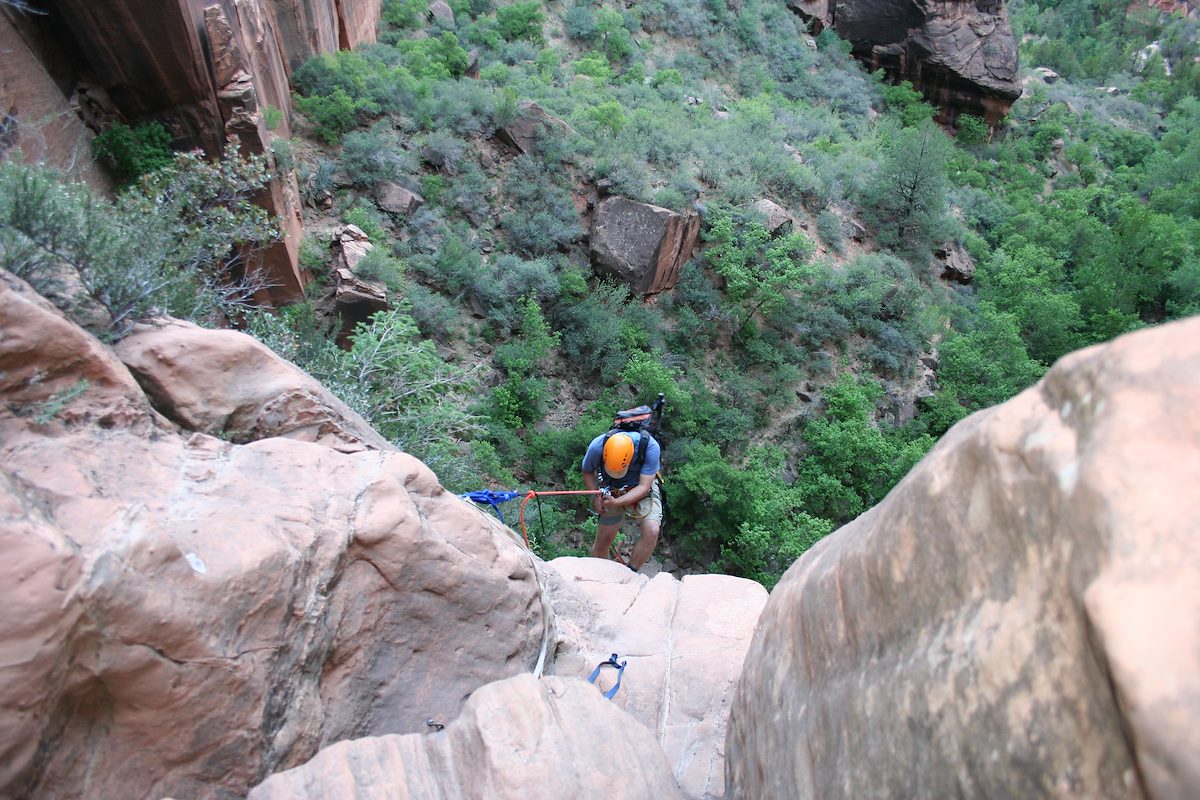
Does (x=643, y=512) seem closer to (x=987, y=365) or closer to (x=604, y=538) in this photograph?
(x=604, y=538)

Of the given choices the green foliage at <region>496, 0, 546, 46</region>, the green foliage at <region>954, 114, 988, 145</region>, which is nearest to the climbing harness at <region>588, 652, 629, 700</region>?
the green foliage at <region>496, 0, 546, 46</region>

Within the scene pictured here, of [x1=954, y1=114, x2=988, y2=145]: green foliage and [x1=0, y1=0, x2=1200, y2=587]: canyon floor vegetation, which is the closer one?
[x1=0, y1=0, x2=1200, y2=587]: canyon floor vegetation

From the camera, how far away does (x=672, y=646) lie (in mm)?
4742

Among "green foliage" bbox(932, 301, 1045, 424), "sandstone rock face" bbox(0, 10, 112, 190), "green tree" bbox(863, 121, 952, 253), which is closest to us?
"sandstone rock face" bbox(0, 10, 112, 190)

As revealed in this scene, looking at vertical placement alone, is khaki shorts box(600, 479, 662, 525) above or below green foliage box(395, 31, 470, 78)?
below

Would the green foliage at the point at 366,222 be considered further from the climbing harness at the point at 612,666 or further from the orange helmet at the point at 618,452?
the climbing harness at the point at 612,666

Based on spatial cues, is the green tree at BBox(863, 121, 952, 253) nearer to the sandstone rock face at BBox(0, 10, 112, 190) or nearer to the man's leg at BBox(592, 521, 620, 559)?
the man's leg at BBox(592, 521, 620, 559)

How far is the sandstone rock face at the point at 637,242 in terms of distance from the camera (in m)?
13.8

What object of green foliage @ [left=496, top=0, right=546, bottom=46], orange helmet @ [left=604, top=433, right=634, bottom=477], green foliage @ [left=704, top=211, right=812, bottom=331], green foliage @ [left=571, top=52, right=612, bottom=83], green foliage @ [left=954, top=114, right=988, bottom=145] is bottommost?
green foliage @ [left=954, top=114, right=988, bottom=145]

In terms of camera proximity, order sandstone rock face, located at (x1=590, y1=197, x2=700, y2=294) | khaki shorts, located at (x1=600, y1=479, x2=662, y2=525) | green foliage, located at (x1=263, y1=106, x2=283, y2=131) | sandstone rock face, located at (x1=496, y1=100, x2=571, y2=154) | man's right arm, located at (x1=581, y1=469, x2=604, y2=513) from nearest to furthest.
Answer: man's right arm, located at (x1=581, y1=469, x2=604, y2=513) → khaki shorts, located at (x1=600, y1=479, x2=662, y2=525) → green foliage, located at (x1=263, y1=106, x2=283, y2=131) → sandstone rock face, located at (x1=590, y1=197, x2=700, y2=294) → sandstone rock face, located at (x1=496, y1=100, x2=571, y2=154)

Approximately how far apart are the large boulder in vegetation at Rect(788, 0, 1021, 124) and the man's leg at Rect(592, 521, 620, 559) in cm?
2586

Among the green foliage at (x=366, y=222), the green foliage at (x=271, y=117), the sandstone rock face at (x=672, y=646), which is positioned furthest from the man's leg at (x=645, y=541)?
the green foliage at (x=271, y=117)

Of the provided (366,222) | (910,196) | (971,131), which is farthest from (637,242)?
(971,131)

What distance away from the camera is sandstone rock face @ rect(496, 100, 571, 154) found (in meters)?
14.9
